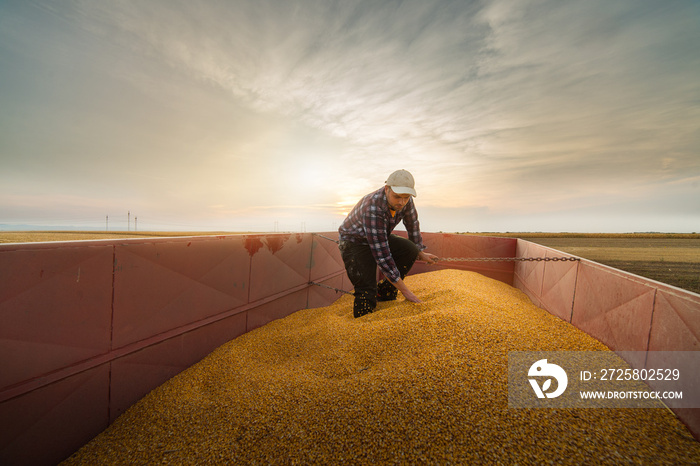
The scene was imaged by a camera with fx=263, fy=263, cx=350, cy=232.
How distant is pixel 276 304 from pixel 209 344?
33.4 inches

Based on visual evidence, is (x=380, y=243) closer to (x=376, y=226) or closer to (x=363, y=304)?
(x=376, y=226)

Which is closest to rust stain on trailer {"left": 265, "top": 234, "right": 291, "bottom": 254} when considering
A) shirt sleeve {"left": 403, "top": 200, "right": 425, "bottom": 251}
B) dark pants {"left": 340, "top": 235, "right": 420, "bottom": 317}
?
dark pants {"left": 340, "top": 235, "right": 420, "bottom": 317}

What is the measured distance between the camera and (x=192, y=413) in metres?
1.44

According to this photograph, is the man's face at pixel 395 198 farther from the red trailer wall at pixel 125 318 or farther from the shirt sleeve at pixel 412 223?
the red trailer wall at pixel 125 318

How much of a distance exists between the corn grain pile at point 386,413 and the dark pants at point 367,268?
707 mm

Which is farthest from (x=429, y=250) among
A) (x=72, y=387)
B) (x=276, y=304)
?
(x=72, y=387)

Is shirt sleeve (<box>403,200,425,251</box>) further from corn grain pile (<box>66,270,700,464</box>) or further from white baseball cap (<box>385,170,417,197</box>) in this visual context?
corn grain pile (<box>66,270,700,464</box>)

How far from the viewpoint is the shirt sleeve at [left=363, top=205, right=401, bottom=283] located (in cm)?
258

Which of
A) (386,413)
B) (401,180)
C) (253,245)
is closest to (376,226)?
(401,180)

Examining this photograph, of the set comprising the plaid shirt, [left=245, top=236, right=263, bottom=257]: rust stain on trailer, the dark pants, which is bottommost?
the dark pants

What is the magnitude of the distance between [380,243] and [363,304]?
27.2 inches

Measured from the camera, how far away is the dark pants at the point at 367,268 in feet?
9.18

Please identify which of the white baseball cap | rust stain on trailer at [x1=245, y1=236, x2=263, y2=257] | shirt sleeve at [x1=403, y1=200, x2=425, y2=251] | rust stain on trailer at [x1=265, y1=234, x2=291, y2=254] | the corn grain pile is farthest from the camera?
shirt sleeve at [x1=403, y1=200, x2=425, y2=251]

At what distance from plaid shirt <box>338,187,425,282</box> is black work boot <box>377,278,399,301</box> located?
667 mm
